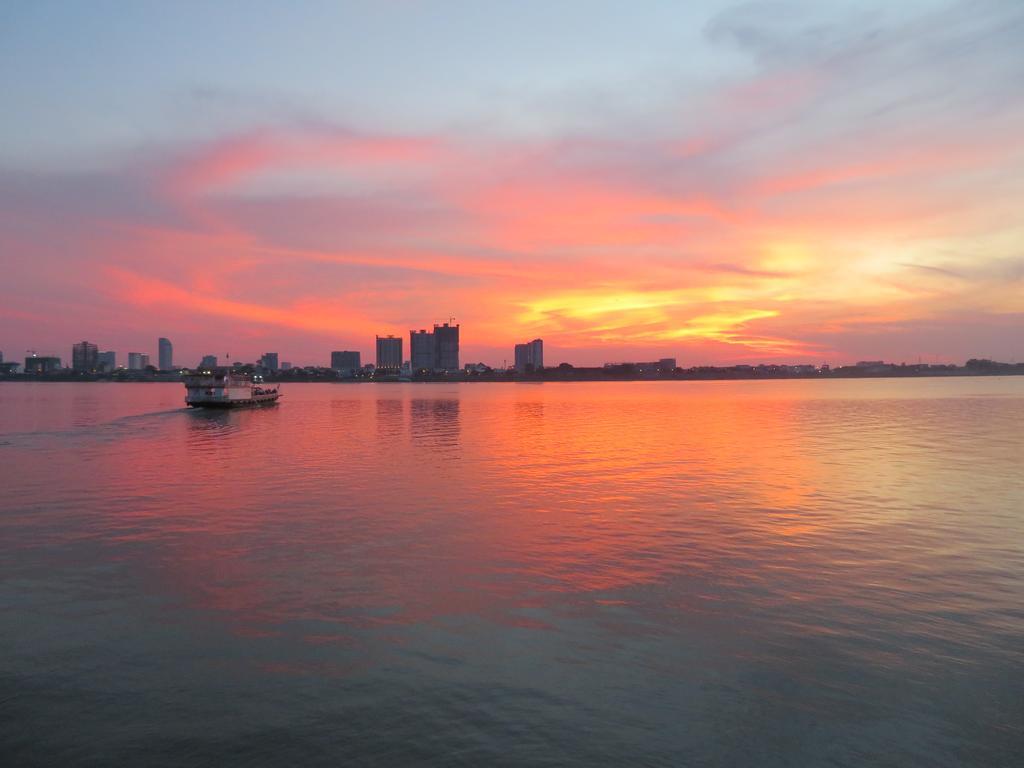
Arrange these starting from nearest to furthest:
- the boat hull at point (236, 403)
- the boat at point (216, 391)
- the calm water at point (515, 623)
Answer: the calm water at point (515, 623), the boat hull at point (236, 403), the boat at point (216, 391)

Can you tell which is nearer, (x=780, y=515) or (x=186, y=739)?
(x=186, y=739)

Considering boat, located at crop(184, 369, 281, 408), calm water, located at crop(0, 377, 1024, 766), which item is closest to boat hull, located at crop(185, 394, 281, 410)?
boat, located at crop(184, 369, 281, 408)

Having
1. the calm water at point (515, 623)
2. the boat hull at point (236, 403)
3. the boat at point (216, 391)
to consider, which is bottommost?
the calm water at point (515, 623)

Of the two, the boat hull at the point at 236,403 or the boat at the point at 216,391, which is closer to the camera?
the boat hull at the point at 236,403

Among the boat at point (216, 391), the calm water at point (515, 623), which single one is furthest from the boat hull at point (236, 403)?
the calm water at point (515, 623)

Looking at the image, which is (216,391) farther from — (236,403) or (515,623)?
(515,623)

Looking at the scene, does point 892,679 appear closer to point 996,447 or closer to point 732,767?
point 732,767

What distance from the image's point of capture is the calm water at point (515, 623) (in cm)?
1104

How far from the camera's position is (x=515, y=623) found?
53.1 feet

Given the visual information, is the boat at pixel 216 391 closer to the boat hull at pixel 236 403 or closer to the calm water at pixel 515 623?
the boat hull at pixel 236 403

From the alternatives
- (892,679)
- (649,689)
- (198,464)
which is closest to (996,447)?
(892,679)

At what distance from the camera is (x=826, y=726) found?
445 inches

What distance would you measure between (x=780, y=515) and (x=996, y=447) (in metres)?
40.6

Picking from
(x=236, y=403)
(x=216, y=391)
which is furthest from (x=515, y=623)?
(x=236, y=403)
